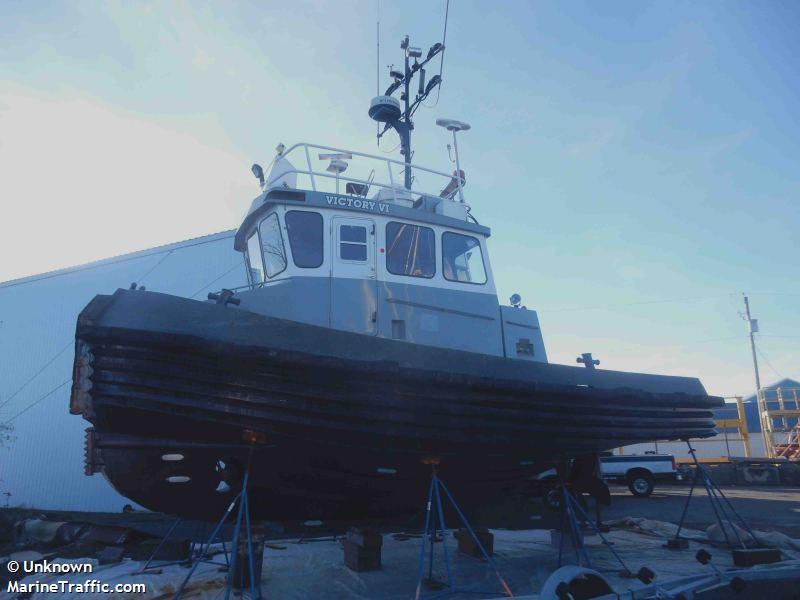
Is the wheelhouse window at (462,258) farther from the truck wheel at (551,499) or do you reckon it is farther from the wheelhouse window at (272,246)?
the truck wheel at (551,499)

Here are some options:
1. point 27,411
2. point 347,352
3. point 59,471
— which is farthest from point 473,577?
point 27,411

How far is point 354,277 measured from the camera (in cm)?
473

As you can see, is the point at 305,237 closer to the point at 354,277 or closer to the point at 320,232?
the point at 320,232

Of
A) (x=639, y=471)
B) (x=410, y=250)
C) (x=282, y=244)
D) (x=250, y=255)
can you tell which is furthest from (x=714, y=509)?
(x=639, y=471)

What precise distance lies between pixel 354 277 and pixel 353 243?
0.34m

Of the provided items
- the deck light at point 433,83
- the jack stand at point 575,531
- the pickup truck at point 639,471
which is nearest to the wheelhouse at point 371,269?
the jack stand at point 575,531

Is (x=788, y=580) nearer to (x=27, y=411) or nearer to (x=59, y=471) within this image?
(x=59, y=471)

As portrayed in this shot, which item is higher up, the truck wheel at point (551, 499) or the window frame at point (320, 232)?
the window frame at point (320, 232)

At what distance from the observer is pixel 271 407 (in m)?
3.55

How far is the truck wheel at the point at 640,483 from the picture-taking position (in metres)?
13.3

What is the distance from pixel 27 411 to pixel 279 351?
1338 cm

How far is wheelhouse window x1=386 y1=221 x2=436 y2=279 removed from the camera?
195 inches

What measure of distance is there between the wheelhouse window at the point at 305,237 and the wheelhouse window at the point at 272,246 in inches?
4.7

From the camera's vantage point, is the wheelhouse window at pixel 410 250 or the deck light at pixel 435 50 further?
the deck light at pixel 435 50
